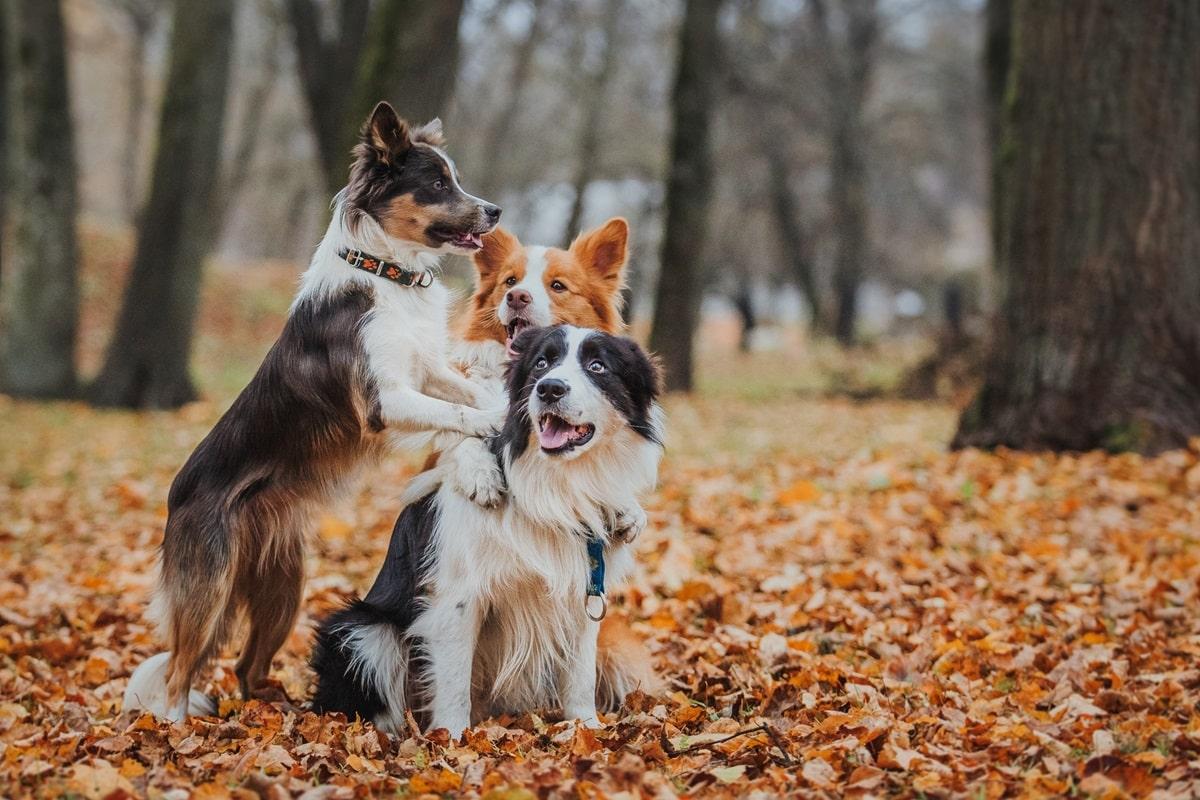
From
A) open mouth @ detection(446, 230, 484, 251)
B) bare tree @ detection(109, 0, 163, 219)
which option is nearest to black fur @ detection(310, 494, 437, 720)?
open mouth @ detection(446, 230, 484, 251)

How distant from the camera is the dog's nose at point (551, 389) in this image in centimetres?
376

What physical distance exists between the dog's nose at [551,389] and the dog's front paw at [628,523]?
0.59 metres

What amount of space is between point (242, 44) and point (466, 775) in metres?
29.6

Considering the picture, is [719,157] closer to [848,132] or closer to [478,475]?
[848,132]

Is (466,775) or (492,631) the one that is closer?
(466,775)

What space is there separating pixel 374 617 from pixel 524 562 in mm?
668

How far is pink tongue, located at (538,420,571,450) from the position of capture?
12.6 feet

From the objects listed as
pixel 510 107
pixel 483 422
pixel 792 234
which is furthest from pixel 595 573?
pixel 510 107

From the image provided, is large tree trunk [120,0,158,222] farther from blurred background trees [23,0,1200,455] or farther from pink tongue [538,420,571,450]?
pink tongue [538,420,571,450]

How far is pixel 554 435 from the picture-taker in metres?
3.85

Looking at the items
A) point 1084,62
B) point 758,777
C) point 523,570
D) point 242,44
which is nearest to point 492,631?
point 523,570

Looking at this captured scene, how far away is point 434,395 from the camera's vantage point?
14.3 ft

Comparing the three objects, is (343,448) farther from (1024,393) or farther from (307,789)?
(1024,393)

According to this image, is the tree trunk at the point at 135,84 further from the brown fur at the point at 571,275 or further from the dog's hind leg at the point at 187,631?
the dog's hind leg at the point at 187,631
